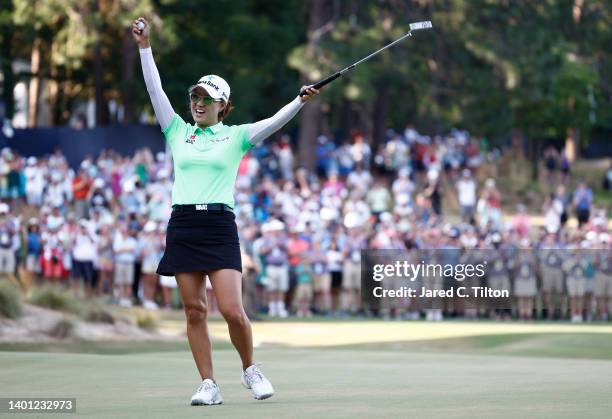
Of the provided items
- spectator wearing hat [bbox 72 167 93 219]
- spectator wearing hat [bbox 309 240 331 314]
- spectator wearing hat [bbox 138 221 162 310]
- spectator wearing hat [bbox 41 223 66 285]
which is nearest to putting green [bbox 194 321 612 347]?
spectator wearing hat [bbox 309 240 331 314]

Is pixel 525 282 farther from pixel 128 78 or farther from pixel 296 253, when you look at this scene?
pixel 128 78

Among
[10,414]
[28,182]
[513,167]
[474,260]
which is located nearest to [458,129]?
[513,167]

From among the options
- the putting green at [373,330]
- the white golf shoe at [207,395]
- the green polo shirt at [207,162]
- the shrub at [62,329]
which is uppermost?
the green polo shirt at [207,162]

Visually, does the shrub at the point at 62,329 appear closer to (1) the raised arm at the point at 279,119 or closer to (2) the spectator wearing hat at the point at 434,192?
(1) the raised arm at the point at 279,119

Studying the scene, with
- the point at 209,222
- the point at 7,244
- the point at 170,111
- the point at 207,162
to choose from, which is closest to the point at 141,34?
the point at 170,111

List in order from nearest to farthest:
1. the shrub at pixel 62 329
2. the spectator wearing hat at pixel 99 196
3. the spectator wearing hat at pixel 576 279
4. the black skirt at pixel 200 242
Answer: the black skirt at pixel 200 242
the shrub at pixel 62 329
the spectator wearing hat at pixel 576 279
the spectator wearing hat at pixel 99 196

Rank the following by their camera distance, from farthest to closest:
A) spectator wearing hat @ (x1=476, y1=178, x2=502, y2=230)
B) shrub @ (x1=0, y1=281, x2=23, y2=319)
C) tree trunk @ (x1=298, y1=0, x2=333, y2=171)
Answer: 1. tree trunk @ (x1=298, y1=0, x2=333, y2=171)
2. spectator wearing hat @ (x1=476, y1=178, x2=502, y2=230)
3. shrub @ (x1=0, y1=281, x2=23, y2=319)

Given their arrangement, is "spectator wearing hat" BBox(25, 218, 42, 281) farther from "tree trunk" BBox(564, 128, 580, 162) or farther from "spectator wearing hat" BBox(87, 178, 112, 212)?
"tree trunk" BBox(564, 128, 580, 162)

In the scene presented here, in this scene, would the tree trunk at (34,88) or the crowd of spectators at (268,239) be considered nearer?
the crowd of spectators at (268,239)

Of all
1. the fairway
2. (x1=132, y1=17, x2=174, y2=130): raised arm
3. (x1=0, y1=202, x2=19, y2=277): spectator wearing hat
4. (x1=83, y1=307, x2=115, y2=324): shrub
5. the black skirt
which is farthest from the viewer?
(x1=0, y1=202, x2=19, y2=277): spectator wearing hat

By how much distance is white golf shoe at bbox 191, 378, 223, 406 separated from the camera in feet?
26.9

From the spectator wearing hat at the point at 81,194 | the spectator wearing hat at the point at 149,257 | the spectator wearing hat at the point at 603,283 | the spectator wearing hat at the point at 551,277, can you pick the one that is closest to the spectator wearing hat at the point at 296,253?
the spectator wearing hat at the point at 149,257

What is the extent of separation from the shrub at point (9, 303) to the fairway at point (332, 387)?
5.52m

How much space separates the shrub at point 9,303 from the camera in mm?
18312
